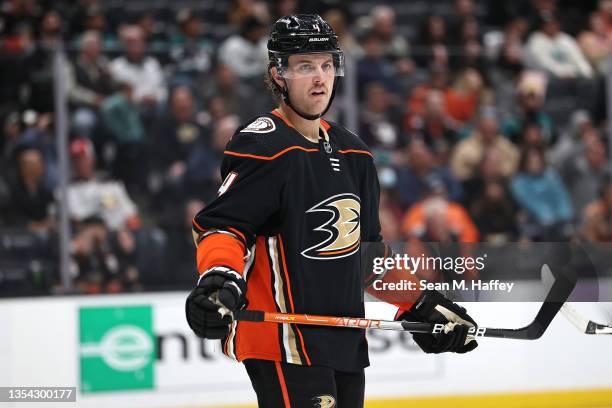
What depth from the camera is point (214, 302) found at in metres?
2.35

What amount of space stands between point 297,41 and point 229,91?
350cm

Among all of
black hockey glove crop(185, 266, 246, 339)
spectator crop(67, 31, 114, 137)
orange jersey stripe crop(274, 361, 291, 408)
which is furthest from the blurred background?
black hockey glove crop(185, 266, 246, 339)

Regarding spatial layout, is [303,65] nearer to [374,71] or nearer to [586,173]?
[374,71]

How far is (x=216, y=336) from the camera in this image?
2.36 m

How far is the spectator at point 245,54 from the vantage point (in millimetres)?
6184

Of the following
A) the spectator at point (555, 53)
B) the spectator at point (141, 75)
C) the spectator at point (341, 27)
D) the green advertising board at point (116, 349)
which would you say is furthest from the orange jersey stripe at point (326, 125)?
the spectator at point (341, 27)

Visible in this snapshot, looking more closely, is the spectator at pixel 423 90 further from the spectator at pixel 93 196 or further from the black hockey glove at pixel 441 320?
the black hockey glove at pixel 441 320

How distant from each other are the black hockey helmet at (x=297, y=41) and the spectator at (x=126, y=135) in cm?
326

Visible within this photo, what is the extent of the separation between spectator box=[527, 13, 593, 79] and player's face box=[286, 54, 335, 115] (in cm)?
443

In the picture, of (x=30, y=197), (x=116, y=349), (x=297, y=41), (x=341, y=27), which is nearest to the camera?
(x=297, y=41)

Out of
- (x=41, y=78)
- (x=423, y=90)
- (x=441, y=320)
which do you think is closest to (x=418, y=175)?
(x=423, y=90)

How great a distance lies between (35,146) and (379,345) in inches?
85.0

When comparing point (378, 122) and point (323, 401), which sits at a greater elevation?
point (378, 122)

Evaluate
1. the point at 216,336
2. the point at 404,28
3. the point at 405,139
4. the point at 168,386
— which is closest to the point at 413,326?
the point at 216,336
